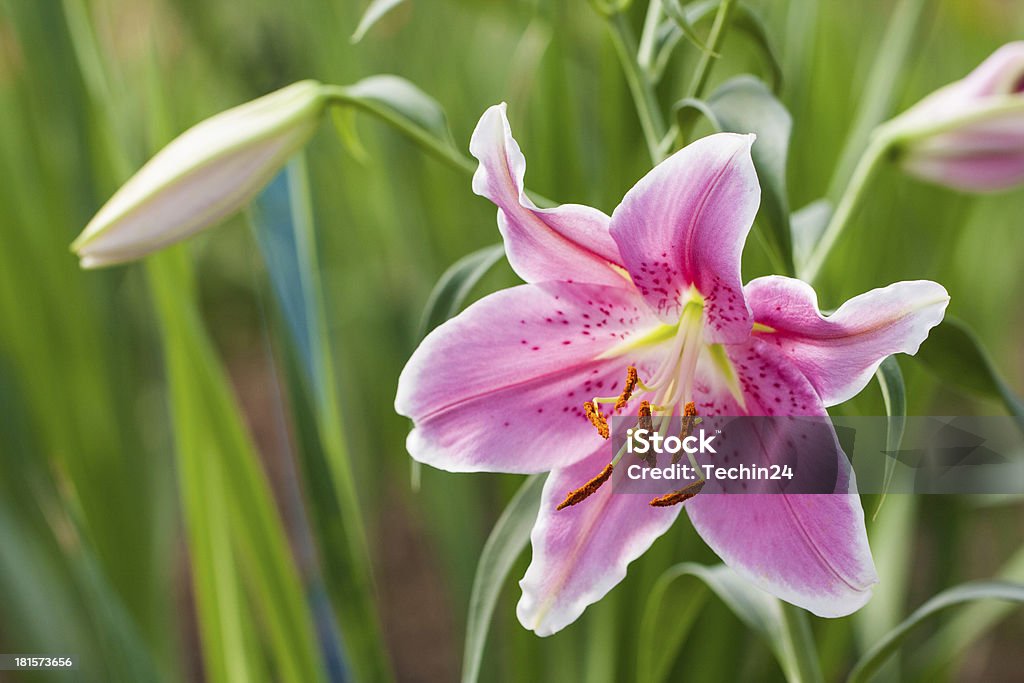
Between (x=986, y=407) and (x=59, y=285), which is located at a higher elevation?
(x=59, y=285)

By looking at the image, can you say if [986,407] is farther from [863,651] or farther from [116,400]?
[116,400]

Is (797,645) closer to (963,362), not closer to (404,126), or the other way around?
(963,362)

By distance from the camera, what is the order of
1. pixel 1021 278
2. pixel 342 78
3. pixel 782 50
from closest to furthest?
pixel 782 50 → pixel 342 78 → pixel 1021 278

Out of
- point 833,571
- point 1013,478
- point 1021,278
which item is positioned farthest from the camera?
point 1021,278

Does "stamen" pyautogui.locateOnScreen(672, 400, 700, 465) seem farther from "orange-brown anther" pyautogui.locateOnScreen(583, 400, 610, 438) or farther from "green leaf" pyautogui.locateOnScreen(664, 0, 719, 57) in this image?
"green leaf" pyautogui.locateOnScreen(664, 0, 719, 57)

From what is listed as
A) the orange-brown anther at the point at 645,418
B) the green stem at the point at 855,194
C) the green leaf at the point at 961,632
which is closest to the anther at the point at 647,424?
the orange-brown anther at the point at 645,418

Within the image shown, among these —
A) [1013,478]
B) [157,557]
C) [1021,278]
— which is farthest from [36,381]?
[1021,278]

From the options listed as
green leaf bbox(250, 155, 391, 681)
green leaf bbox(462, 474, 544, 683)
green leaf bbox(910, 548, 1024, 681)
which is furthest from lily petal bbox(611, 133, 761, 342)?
green leaf bbox(910, 548, 1024, 681)

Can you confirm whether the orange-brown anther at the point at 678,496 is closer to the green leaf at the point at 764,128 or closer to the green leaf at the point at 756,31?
the green leaf at the point at 764,128
